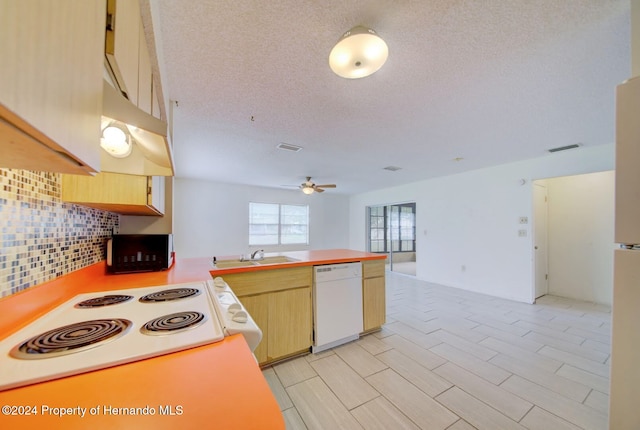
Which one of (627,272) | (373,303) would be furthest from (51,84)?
(373,303)

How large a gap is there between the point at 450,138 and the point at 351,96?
1.63 m

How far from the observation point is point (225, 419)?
16.7 inches

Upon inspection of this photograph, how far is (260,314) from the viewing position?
6.39 ft

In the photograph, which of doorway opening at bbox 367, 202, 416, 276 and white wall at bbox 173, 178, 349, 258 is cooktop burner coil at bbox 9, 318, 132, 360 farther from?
doorway opening at bbox 367, 202, 416, 276

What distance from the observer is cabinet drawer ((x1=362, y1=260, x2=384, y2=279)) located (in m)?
2.55

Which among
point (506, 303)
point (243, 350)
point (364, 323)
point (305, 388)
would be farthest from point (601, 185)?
point (243, 350)

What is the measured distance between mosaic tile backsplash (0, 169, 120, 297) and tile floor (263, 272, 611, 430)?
4.91 feet

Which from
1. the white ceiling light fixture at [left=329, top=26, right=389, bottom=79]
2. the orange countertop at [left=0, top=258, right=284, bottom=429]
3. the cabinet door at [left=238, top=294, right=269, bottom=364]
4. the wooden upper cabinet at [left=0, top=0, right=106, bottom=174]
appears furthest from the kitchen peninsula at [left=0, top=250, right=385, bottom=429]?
the white ceiling light fixture at [left=329, top=26, right=389, bottom=79]

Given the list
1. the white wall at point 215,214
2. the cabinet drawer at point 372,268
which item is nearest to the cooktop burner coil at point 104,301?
the cabinet drawer at point 372,268

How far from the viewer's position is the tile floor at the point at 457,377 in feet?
4.86

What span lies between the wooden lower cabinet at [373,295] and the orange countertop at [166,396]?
80.2 inches

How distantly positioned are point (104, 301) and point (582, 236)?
612cm

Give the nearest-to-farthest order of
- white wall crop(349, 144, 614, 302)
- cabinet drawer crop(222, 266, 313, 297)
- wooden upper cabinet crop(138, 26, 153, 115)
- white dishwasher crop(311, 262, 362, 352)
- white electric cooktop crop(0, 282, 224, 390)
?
white electric cooktop crop(0, 282, 224, 390) → wooden upper cabinet crop(138, 26, 153, 115) → cabinet drawer crop(222, 266, 313, 297) → white dishwasher crop(311, 262, 362, 352) → white wall crop(349, 144, 614, 302)

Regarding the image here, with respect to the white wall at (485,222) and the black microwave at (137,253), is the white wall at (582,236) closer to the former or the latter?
the white wall at (485,222)
